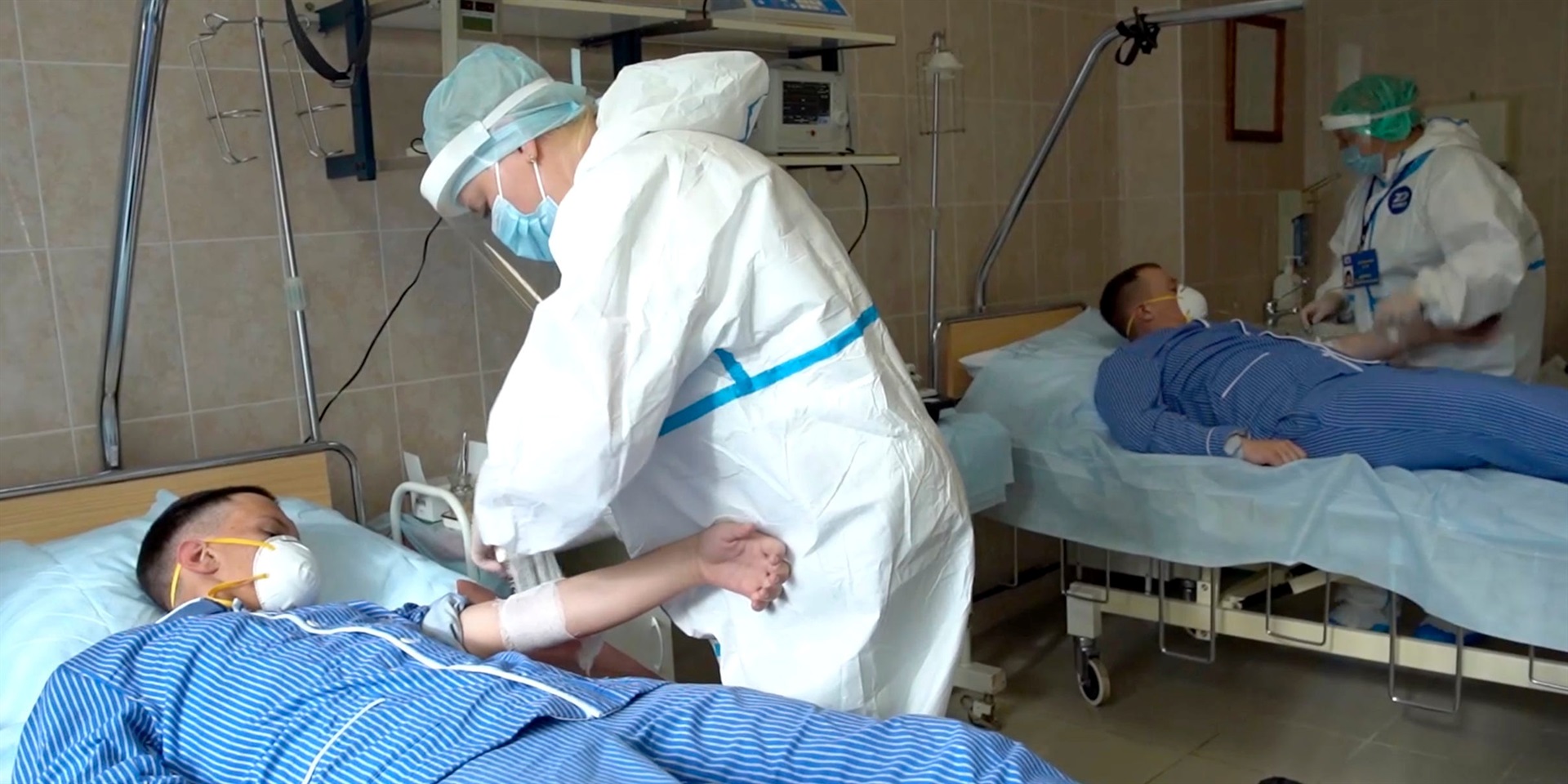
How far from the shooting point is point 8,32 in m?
1.94

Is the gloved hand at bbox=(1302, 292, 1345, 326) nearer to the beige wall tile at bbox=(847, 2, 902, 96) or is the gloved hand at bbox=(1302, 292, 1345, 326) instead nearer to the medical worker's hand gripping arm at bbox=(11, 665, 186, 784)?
the beige wall tile at bbox=(847, 2, 902, 96)

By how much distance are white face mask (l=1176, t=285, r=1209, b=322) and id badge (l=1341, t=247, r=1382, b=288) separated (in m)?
0.44

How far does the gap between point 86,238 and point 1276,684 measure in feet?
8.94

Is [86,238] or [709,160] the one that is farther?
[86,238]

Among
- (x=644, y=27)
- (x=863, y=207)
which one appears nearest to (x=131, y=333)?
(x=644, y=27)

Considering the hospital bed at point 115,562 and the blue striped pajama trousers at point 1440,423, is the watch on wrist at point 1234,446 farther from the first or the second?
the hospital bed at point 115,562

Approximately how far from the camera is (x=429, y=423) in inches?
97.0

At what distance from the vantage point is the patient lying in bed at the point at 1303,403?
2.40 meters

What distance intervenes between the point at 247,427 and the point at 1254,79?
3.48m

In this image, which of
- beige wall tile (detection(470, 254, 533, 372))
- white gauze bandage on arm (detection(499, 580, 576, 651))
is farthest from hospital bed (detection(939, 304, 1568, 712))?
white gauze bandage on arm (detection(499, 580, 576, 651))

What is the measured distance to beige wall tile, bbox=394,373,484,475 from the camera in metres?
2.43

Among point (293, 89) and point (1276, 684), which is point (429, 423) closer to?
point (293, 89)

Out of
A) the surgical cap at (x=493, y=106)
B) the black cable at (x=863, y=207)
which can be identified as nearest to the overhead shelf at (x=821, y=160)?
the black cable at (x=863, y=207)

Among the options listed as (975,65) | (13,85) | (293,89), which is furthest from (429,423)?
(975,65)
